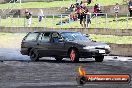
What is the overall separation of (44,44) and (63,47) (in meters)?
1.17

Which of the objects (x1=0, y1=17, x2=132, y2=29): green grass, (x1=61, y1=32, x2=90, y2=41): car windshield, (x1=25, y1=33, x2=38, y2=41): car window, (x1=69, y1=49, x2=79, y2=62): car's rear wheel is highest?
(x1=61, y1=32, x2=90, y2=41): car windshield

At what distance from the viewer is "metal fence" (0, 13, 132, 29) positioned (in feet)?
125

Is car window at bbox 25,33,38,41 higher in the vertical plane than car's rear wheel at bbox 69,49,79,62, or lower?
higher

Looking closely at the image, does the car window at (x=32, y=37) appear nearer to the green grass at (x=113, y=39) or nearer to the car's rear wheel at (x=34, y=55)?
the car's rear wheel at (x=34, y=55)

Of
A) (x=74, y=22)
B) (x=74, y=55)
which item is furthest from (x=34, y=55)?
(x=74, y=22)

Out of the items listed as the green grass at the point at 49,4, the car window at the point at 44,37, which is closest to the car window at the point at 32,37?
the car window at the point at 44,37

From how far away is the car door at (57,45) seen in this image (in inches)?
998

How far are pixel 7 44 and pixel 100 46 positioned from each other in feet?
56.0

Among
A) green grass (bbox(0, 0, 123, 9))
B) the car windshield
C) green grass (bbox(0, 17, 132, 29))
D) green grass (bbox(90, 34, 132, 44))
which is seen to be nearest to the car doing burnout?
the car windshield

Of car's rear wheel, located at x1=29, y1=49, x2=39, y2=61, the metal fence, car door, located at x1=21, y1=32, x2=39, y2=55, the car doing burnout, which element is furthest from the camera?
the metal fence

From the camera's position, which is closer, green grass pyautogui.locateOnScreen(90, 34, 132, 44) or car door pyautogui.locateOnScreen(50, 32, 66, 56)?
car door pyautogui.locateOnScreen(50, 32, 66, 56)

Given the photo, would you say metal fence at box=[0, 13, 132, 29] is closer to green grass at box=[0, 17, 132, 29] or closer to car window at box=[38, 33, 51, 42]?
green grass at box=[0, 17, 132, 29]

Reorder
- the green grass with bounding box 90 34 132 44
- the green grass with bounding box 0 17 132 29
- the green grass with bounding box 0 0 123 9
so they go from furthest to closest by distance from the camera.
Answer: the green grass with bounding box 0 0 123 9 → the green grass with bounding box 0 17 132 29 → the green grass with bounding box 90 34 132 44

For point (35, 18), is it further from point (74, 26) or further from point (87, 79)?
point (87, 79)
